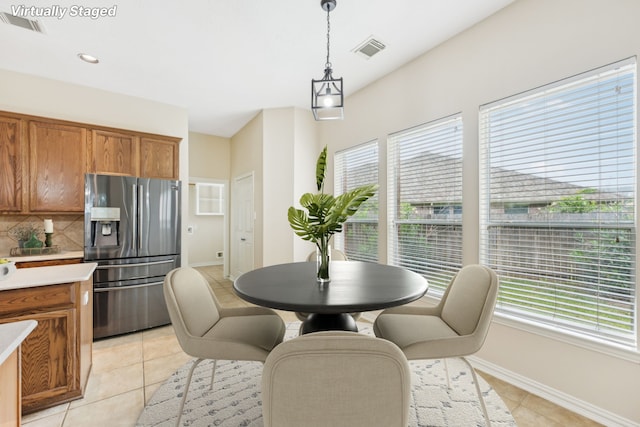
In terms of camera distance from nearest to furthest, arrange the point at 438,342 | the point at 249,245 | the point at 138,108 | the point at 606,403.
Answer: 1. the point at 438,342
2. the point at 606,403
3. the point at 138,108
4. the point at 249,245

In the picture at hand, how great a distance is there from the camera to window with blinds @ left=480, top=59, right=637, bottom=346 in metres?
1.65

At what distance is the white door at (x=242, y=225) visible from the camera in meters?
4.66

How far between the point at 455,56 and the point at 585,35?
3.01ft

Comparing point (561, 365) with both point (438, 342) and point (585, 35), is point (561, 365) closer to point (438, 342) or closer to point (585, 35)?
point (438, 342)

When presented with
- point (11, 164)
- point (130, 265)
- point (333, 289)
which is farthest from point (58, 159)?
point (333, 289)

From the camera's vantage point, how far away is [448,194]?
2590 mm

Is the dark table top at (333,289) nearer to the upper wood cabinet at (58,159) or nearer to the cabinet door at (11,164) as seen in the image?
the upper wood cabinet at (58,159)

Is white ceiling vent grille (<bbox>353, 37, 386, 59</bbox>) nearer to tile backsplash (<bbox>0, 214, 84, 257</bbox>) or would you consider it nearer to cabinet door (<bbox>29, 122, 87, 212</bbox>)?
cabinet door (<bbox>29, 122, 87, 212</bbox>)

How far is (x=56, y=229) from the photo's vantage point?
3.20 m

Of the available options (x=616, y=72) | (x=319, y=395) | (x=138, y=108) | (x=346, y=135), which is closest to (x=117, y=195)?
(x=138, y=108)

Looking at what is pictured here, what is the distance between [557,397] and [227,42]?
3835 mm

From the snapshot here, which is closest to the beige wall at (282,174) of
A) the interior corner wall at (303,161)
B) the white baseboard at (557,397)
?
the interior corner wall at (303,161)

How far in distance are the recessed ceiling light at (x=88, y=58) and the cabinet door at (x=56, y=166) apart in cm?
71

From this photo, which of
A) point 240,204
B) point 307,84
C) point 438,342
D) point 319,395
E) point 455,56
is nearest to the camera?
point 319,395
